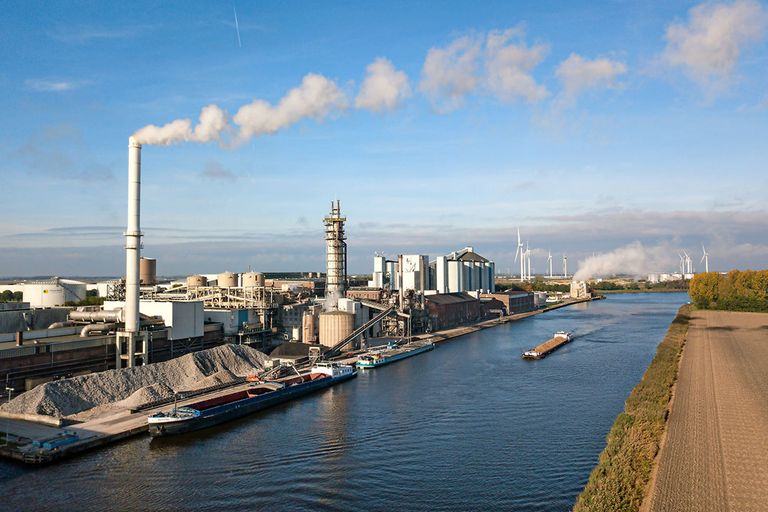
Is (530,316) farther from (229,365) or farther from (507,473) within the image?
(507,473)

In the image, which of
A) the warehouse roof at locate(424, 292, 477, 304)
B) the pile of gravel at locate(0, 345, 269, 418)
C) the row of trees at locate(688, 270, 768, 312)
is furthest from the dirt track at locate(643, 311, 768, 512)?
the row of trees at locate(688, 270, 768, 312)

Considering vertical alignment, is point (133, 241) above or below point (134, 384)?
above

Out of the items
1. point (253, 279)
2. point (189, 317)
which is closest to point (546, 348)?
point (253, 279)

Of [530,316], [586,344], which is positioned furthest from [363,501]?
[530,316]

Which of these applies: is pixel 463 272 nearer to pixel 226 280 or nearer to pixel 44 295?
pixel 226 280

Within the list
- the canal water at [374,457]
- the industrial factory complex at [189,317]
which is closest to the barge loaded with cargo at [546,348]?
the canal water at [374,457]
